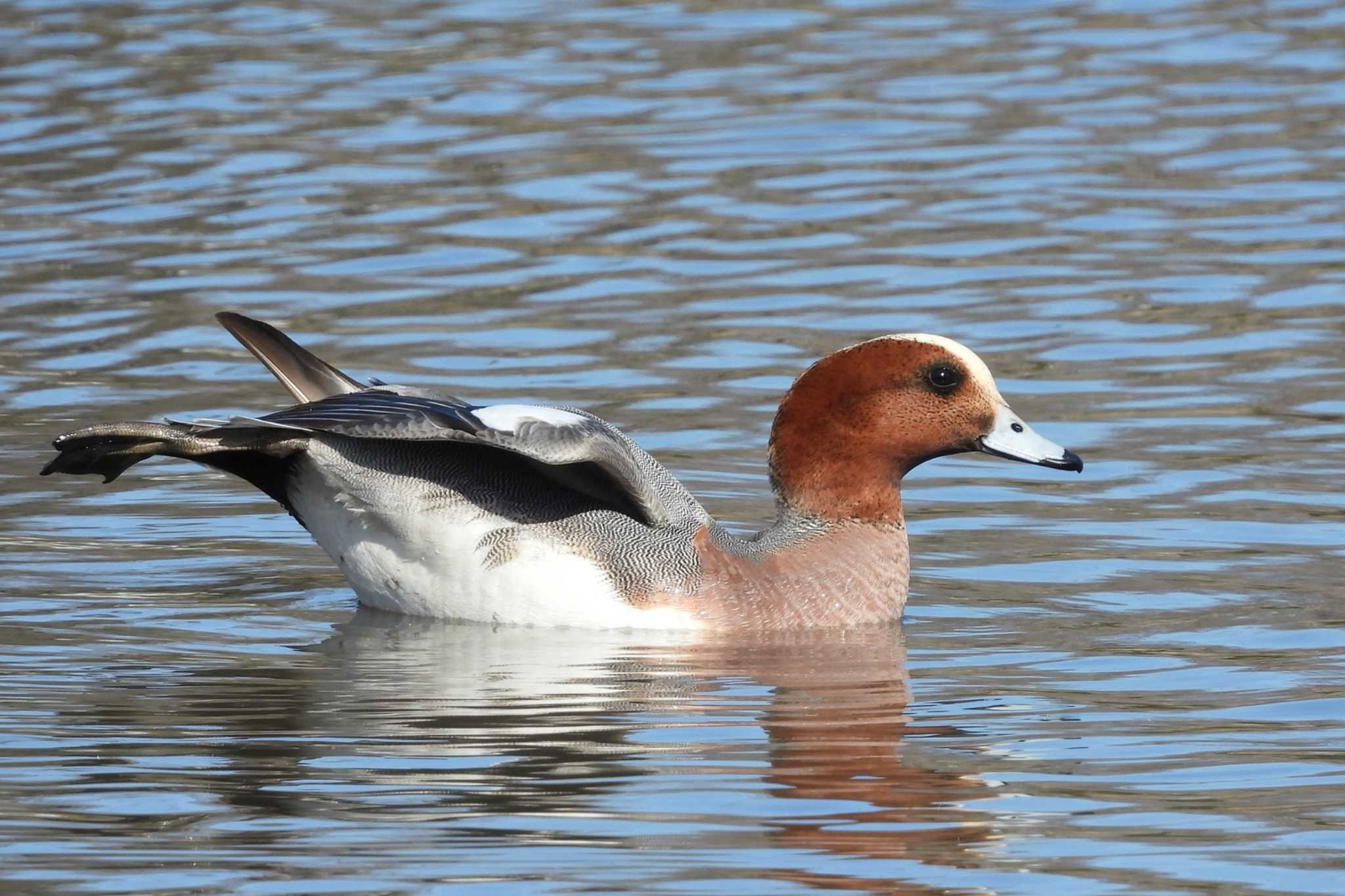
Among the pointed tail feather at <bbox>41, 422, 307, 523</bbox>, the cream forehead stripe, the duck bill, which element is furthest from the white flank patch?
the duck bill

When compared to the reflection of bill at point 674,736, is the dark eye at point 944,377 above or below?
above

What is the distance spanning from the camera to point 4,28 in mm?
16984

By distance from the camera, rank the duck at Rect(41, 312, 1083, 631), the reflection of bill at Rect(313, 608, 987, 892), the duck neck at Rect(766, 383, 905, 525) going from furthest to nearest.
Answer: the duck neck at Rect(766, 383, 905, 525), the duck at Rect(41, 312, 1083, 631), the reflection of bill at Rect(313, 608, 987, 892)

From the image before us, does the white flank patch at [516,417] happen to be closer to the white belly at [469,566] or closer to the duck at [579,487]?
the duck at [579,487]

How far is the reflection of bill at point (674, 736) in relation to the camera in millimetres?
5324

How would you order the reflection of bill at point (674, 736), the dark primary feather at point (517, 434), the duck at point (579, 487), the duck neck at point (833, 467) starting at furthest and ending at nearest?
1. the duck neck at point (833, 467)
2. the duck at point (579, 487)
3. the dark primary feather at point (517, 434)
4. the reflection of bill at point (674, 736)

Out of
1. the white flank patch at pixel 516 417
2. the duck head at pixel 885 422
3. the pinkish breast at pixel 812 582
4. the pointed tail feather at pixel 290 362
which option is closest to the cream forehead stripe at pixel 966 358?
the duck head at pixel 885 422

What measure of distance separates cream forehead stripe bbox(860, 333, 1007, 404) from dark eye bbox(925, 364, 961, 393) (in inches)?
1.5

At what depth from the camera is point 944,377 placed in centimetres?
762

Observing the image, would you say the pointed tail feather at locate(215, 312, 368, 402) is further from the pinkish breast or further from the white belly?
the pinkish breast

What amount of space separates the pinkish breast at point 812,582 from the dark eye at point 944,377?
0.44 meters

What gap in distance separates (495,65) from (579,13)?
1.63m

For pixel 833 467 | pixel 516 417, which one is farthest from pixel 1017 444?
pixel 516 417

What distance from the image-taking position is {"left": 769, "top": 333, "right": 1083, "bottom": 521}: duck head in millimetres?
7625
